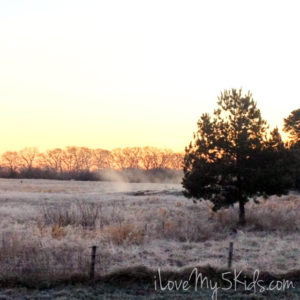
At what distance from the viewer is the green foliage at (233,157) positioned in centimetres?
2073

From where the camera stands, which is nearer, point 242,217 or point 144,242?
point 144,242

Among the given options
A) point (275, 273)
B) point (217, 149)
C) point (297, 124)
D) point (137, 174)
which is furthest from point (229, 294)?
point (137, 174)

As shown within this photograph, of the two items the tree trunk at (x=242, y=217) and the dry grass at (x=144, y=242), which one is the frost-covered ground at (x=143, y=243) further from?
the tree trunk at (x=242, y=217)

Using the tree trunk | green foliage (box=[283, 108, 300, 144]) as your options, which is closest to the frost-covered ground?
the tree trunk

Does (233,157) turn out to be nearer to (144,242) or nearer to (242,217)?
(242,217)

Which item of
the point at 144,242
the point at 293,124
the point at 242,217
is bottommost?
the point at 144,242

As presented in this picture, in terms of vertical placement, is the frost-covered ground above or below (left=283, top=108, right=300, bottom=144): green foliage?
below

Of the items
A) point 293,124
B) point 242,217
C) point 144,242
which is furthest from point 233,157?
point 293,124

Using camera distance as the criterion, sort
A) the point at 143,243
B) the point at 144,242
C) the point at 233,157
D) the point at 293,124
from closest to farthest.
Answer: the point at 143,243
the point at 144,242
the point at 233,157
the point at 293,124

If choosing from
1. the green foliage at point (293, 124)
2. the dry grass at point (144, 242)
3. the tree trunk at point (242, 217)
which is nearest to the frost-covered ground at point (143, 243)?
the dry grass at point (144, 242)

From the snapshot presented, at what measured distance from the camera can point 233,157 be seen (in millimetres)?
21219

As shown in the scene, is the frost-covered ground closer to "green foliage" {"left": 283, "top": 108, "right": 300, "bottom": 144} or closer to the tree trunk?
the tree trunk

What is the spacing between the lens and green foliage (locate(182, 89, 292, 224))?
20.7 meters

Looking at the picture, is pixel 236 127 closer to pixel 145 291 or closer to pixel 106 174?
pixel 145 291
